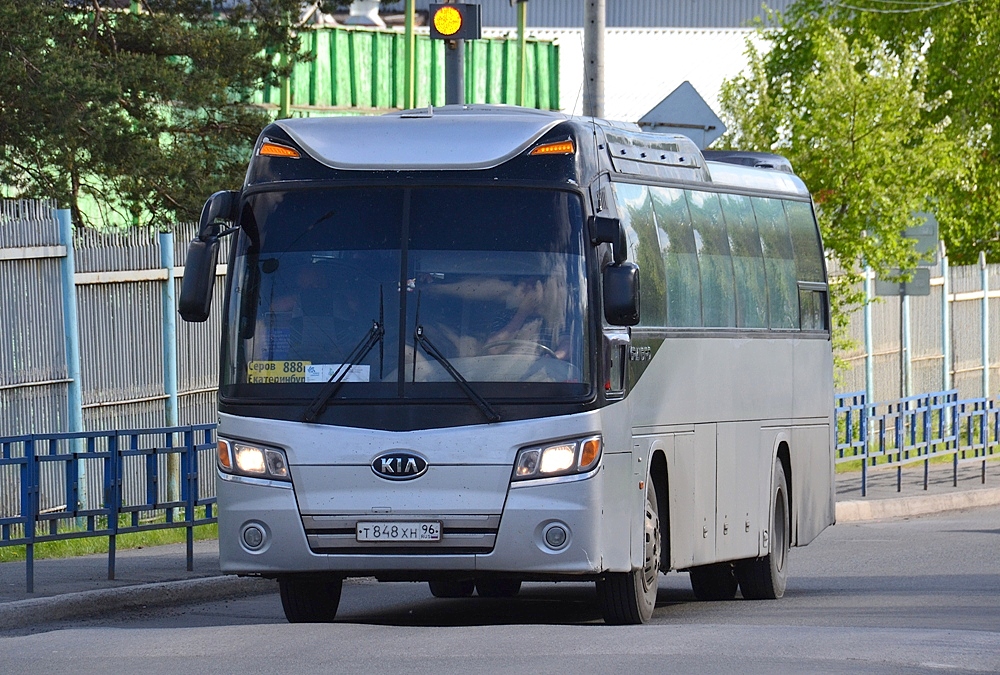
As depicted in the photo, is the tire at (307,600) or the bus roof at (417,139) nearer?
the bus roof at (417,139)

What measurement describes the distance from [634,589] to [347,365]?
6.97 ft

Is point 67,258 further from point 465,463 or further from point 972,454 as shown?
point 972,454

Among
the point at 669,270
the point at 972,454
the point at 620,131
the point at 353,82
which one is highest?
the point at 353,82

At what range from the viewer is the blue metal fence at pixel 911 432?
23.4m

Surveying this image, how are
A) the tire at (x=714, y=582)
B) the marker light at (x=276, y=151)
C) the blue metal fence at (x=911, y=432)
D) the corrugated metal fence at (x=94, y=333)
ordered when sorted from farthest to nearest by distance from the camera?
the blue metal fence at (x=911, y=432) < the corrugated metal fence at (x=94, y=333) < the tire at (x=714, y=582) < the marker light at (x=276, y=151)

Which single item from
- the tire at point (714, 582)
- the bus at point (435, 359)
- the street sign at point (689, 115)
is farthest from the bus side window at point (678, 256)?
the street sign at point (689, 115)

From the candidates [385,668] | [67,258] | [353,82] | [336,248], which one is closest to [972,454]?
[353,82]

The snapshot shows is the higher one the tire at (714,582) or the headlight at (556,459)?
the headlight at (556,459)

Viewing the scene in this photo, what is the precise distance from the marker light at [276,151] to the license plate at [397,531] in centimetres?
215

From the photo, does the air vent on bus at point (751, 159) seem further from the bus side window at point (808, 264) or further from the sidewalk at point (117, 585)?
the sidewalk at point (117, 585)

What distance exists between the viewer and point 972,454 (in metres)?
26.9

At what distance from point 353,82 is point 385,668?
24683 millimetres

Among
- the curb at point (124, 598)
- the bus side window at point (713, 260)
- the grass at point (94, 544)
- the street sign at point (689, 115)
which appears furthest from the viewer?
the street sign at point (689, 115)

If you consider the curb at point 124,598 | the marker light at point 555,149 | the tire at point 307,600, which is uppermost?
the marker light at point 555,149
